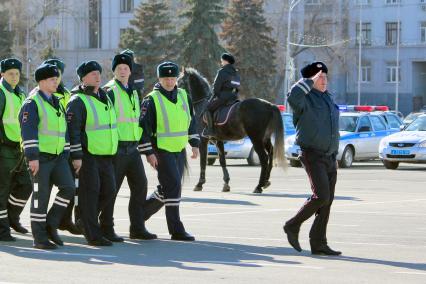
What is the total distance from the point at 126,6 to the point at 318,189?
83.8 meters

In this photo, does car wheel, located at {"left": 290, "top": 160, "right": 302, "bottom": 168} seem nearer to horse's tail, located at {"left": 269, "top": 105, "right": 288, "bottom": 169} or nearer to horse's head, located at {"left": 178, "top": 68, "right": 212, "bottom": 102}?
horse's tail, located at {"left": 269, "top": 105, "right": 288, "bottom": 169}

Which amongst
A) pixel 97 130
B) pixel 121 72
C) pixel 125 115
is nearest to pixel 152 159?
pixel 125 115

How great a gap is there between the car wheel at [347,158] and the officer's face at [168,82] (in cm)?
2008

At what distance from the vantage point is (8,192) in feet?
45.1

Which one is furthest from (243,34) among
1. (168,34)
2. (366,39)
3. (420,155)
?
(420,155)

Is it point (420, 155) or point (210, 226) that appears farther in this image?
point (420, 155)

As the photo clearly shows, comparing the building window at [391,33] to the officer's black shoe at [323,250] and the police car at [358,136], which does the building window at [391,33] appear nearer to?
the police car at [358,136]

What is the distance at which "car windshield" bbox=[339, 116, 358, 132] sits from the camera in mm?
34812

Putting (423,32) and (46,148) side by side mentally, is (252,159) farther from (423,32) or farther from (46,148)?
(423,32)

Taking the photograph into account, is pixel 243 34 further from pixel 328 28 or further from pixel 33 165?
pixel 33 165

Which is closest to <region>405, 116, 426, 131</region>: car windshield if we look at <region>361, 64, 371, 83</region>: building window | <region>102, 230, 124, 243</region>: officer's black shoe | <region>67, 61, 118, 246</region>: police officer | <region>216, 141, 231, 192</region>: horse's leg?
<region>216, 141, 231, 192</region>: horse's leg

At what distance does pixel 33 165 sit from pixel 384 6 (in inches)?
3159

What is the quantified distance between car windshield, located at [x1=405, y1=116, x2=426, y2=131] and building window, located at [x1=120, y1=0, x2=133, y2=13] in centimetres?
6230

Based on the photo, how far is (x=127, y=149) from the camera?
1352 centimetres
